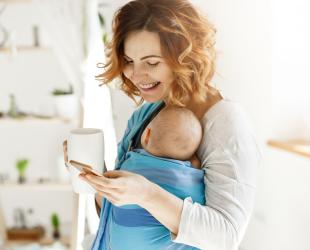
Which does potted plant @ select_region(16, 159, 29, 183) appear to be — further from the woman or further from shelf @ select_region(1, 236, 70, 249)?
the woman

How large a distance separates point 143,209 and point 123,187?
0.77 feet

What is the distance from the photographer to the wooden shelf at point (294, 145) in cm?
180

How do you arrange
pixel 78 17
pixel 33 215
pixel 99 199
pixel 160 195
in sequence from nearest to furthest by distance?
pixel 160 195 → pixel 99 199 → pixel 78 17 → pixel 33 215

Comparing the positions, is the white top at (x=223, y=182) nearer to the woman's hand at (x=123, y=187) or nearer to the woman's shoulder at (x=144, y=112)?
the woman's hand at (x=123, y=187)

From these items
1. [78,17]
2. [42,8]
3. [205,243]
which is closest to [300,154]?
[205,243]

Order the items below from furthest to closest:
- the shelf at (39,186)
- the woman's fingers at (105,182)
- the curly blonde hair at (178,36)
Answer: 1. the shelf at (39,186)
2. the curly blonde hair at (178,36)
3. the woman's fingers at (105,182)

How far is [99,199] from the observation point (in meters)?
1.36

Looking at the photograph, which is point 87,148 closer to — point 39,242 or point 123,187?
point 123,187

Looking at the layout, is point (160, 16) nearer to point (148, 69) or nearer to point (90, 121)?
point (148, 69)

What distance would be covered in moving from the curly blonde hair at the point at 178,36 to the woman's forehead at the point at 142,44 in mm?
11

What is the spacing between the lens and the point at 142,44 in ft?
3.28

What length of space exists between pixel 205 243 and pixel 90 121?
92 centimetres

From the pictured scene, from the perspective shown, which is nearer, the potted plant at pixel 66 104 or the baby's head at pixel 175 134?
the baby's head at pixel 175 134

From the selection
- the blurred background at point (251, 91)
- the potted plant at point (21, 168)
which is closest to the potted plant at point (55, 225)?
the blurred background at point (251, 91)
